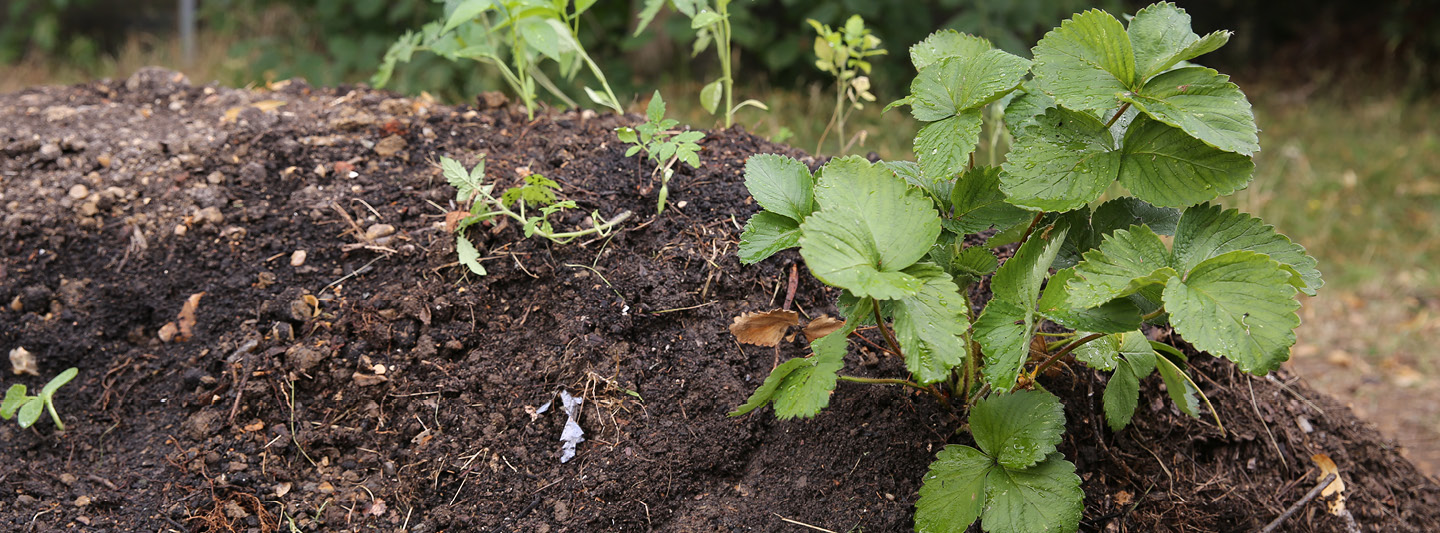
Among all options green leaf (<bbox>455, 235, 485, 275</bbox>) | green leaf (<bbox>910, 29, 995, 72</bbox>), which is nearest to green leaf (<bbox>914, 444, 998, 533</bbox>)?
green leaf (<bbox>910, 29, 995, 72</bbox>)

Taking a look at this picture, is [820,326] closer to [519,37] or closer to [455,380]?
[455,380]

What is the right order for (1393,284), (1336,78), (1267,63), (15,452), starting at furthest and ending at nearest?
1. (1267,63)
2. (1336,78)
3. (1393,284)
4. (15,452)

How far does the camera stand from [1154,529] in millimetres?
1557

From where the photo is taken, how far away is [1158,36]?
4.13ft

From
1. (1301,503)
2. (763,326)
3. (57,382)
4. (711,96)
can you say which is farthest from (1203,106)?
(57,382)

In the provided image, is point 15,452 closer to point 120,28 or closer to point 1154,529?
point 1154,529

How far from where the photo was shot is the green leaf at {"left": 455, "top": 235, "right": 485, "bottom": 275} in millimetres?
1687

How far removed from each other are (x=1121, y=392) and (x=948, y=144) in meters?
0.53

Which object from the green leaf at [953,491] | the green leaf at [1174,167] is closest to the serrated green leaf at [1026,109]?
the green leaf at [1174,167]

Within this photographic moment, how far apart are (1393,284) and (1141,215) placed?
10.1 feet

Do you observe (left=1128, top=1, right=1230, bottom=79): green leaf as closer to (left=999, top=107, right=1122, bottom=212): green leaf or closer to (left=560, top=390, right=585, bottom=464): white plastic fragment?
(left=999, top=107, right=1122, bottom=212): green leaf

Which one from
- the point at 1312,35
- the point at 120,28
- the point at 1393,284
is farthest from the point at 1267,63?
the point at 120,28

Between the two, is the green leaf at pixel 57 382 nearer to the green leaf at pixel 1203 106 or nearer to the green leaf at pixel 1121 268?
the green leaf at pixel 1121 268

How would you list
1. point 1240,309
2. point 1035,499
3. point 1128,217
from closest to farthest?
point 1240,309 → point 1035,499 → point 1128,217
